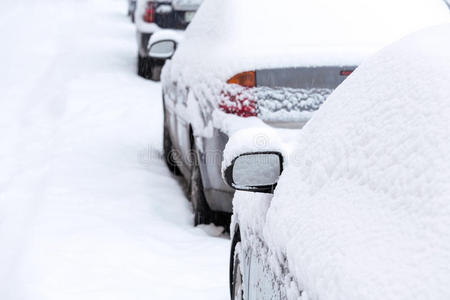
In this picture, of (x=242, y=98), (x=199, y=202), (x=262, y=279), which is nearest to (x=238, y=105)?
(x=242, y=98)

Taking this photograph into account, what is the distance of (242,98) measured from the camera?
6.14 meters

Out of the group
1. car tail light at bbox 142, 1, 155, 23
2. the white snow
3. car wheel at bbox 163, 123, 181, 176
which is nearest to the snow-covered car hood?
car tail light at bbox 142, 1, 155, 23

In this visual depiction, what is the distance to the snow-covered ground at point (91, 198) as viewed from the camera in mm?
5730

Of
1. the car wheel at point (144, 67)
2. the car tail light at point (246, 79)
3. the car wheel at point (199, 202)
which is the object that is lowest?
the car wheel at point (144, 67)

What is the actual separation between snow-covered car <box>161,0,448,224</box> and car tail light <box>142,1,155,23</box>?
7158 mm

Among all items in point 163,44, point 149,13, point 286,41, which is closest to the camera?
point 286,41

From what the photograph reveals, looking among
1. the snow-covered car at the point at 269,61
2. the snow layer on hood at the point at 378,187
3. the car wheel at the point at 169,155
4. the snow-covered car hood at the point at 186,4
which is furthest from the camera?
the snow-covered car hood at the point at 186,4

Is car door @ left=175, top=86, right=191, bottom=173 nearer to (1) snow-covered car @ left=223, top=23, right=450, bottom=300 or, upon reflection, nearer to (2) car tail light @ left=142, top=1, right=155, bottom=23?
(1) snow-covered car @ left=223, top=23, right=450, bottom=300

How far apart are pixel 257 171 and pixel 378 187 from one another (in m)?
1.11

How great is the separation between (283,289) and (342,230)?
1.64 ft

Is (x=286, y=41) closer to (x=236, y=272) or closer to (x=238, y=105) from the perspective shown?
(x=238, y=105)


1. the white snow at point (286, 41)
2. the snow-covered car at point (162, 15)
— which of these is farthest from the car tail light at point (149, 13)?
the white snow at point (286, 41)

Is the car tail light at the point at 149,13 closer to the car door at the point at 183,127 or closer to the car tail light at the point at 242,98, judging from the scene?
the car door at the point at 183,127

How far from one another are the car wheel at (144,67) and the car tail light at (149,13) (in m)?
1.49
